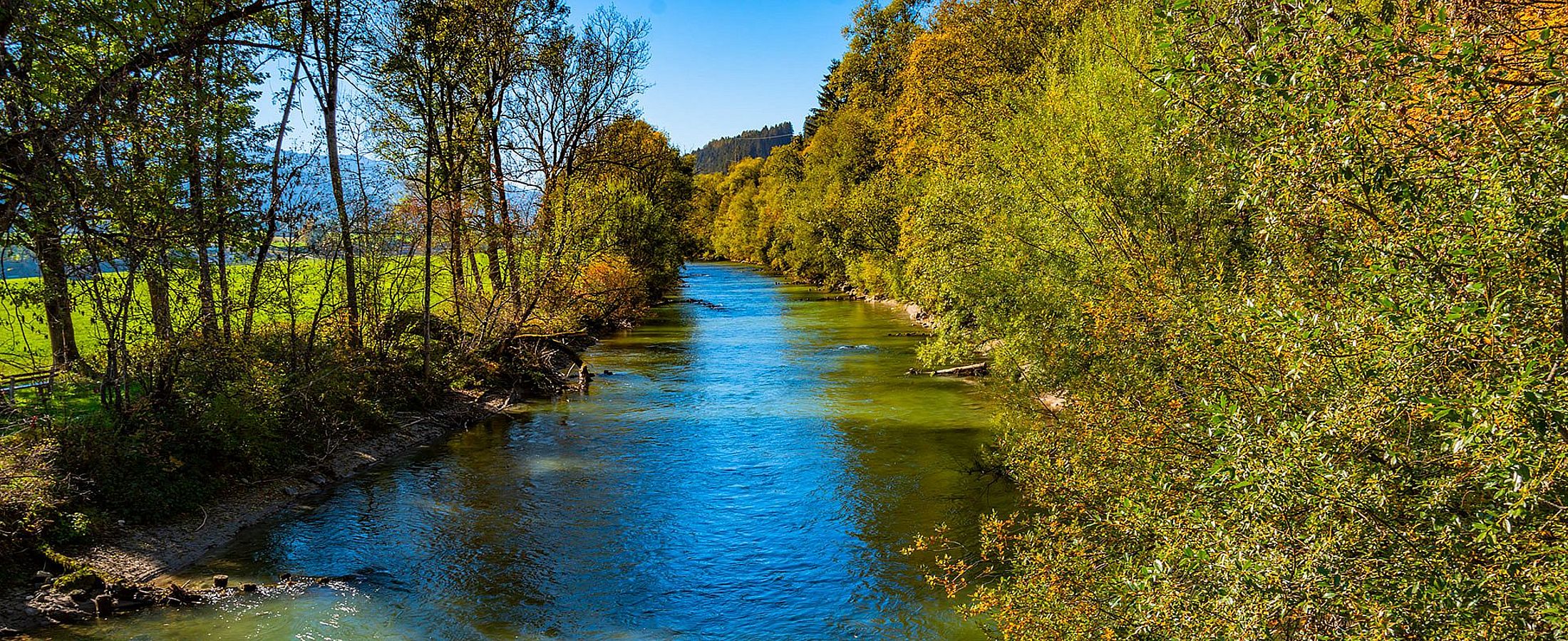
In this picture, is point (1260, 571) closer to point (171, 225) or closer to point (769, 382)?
point (171, 225)

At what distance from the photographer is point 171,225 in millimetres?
12977

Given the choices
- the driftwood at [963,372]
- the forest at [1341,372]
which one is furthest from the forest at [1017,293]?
the driftwood at [963,372]

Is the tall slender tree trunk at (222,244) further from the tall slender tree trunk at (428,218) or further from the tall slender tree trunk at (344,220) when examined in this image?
the tall slender tree trunk at (428,218)

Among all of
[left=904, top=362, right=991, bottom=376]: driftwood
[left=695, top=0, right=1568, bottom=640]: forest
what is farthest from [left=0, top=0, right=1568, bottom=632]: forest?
[left=904, top=362, right=991, bottom=376]: driftwood

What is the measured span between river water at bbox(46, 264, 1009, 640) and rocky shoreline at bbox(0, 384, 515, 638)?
0.31 metres

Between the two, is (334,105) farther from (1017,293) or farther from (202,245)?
(1017,293)

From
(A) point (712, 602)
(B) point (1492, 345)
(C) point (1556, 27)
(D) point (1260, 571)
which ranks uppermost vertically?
(C) point (1556, 27)

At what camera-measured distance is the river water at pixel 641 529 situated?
10.8m

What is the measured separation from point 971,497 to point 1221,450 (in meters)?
9.90

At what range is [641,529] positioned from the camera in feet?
46.5

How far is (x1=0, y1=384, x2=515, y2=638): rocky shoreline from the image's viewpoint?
34.2 ft

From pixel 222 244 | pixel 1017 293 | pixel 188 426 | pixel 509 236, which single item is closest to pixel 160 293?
pixel 222 244

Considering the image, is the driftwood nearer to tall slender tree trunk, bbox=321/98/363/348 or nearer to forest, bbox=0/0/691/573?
forest, bbox=0/0/691/573

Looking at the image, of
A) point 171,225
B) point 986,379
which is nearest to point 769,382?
point 986,379
